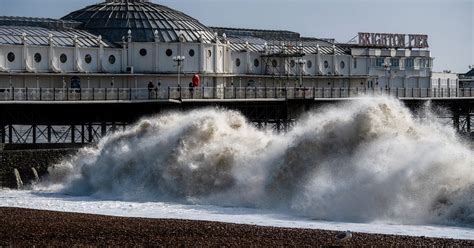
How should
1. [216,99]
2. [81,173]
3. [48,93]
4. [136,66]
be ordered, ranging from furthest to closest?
[136,66] → [216,99] → [48,93] → [81,173]

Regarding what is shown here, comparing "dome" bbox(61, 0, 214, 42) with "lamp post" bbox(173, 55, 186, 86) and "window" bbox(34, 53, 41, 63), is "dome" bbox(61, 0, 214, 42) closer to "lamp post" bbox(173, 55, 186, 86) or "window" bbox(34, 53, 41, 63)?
"lamp post" bbox(173, 55, 186, 86)

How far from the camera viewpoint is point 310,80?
3201 inches

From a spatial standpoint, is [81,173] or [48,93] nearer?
[81,173]

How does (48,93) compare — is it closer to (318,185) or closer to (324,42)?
(318,185)

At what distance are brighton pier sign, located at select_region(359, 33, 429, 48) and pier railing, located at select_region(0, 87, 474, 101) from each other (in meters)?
14.1

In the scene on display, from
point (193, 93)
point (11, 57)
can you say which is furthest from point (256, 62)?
point (11, 57)

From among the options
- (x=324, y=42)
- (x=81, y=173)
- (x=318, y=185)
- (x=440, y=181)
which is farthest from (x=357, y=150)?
(x=324, y=42)

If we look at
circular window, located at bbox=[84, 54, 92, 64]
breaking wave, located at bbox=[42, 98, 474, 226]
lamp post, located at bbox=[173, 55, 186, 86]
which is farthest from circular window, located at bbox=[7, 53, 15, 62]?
breaking wave, located at bbox=[42, 98, 474, 226]

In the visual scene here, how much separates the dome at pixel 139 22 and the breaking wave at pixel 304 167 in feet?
70.2

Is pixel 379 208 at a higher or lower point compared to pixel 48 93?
lower

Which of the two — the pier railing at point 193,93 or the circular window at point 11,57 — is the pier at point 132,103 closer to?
the pier railing at point 193,93

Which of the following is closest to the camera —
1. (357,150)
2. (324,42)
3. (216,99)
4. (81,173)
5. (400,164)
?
(400,164)

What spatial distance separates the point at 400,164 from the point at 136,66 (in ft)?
119

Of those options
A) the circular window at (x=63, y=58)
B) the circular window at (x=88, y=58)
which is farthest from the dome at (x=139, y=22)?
the circular window at (x=63, y=58)
